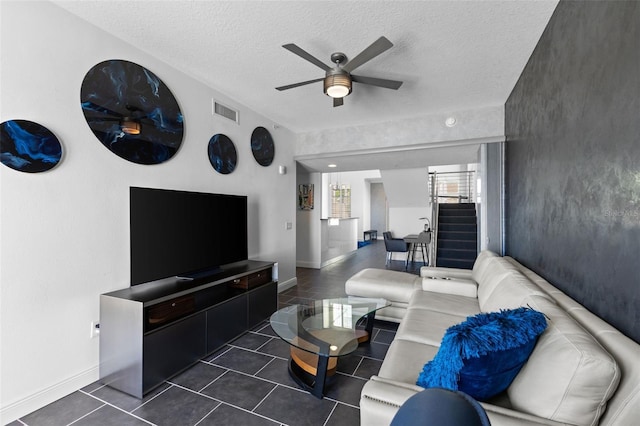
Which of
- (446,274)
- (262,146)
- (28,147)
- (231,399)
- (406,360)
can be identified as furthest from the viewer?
(262,146)

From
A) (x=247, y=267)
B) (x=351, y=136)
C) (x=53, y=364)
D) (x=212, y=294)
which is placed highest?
(x=351, y=136)

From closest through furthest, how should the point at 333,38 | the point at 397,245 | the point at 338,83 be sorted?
the point at 333,38 < the point at 338,83 < the point at 397,245

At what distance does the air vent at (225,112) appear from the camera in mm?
3321

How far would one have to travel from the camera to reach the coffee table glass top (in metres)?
1.96

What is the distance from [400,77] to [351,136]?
1.70 metres

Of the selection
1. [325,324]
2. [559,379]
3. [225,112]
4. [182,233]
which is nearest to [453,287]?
[325,324]

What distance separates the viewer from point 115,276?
2.31 metres

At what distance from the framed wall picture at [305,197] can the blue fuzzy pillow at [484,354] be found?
508 cm

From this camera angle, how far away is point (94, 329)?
2152 mm

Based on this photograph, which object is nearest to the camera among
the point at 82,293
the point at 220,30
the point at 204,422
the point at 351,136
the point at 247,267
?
the point at 204,422

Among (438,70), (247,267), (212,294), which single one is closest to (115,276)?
(212,294)

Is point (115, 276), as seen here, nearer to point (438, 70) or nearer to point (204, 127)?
point (204, 127)

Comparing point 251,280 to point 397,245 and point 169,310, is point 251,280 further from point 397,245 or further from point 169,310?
point 397,245

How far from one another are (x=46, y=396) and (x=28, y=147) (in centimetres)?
165
